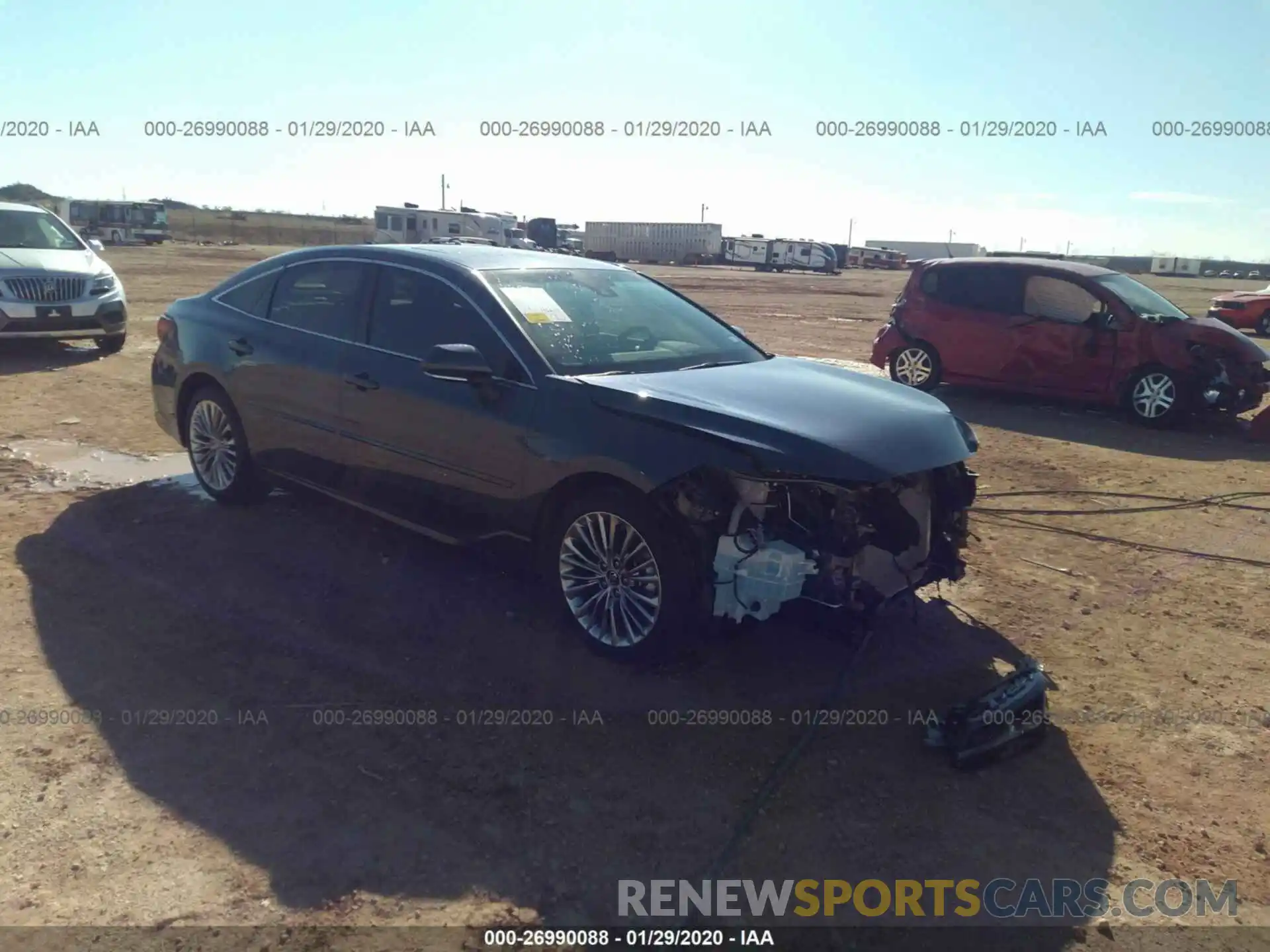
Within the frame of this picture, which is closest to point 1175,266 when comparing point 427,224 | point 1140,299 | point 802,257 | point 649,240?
point 802,257

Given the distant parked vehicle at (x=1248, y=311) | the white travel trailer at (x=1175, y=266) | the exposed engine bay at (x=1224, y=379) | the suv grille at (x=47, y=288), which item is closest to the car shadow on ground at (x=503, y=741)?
the exposed engine bay at (x=1224, y=379)

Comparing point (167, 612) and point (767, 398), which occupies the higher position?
point (767, 398)

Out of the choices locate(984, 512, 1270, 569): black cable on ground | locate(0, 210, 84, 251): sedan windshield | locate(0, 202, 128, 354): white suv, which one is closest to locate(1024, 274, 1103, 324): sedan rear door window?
locate(984, 512, 1270, 569): black cable on ground

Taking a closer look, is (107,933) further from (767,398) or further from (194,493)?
(194,493)

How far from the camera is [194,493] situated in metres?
6.81

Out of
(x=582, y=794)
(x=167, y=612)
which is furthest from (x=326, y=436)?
(x=582, y=794)

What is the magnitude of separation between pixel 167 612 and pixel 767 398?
3.04m

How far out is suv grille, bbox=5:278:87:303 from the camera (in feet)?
39.5

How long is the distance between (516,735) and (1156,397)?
28.9 feet

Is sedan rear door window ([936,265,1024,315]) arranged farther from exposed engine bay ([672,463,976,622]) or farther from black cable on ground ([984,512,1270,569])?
exposed engine bay ([672,463,976,622])

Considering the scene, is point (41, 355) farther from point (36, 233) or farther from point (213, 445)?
point (213, 445)

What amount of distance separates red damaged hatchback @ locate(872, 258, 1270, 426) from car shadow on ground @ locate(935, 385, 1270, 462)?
238mm

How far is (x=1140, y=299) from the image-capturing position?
1088 cm

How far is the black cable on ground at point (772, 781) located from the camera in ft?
10.2
